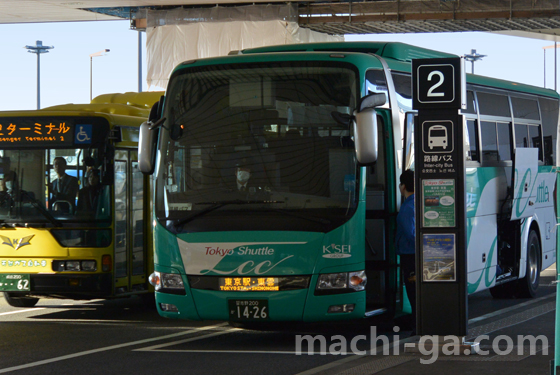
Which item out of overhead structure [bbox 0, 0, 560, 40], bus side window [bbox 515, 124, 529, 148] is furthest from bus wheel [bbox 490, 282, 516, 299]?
overhead structure [bbox 0, 0, 560, 40]

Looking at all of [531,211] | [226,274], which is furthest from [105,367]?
[531,211]

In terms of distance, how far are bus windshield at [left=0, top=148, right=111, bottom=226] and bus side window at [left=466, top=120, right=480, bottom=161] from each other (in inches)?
189

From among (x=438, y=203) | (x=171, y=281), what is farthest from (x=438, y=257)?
(x=171, y=281)

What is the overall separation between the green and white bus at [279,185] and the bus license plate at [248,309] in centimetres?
1

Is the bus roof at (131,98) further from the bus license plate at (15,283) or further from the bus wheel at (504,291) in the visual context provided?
the bus wheel at (504,291)

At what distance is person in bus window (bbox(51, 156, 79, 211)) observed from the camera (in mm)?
12094

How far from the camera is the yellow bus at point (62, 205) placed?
12.0 m

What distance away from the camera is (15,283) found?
12141mm

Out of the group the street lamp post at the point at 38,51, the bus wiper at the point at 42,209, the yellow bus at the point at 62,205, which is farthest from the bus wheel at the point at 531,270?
the street lamp post at the point at 38,51

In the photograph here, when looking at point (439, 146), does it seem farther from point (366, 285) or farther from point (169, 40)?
point (169, 40)

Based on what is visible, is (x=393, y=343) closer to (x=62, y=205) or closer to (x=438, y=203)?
(x=438, y=203)

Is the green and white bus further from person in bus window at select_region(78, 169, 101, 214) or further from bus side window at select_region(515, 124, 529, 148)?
bus side window at select_region(515, 124, 529, 148)

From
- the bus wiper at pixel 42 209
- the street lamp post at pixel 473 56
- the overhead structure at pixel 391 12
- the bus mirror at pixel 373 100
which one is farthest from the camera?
the street lamp post at pixel 473 56

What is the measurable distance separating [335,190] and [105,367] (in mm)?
2865
